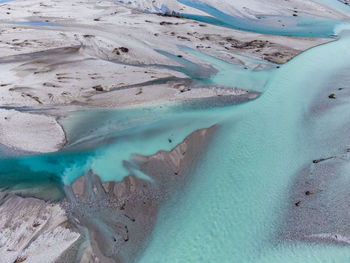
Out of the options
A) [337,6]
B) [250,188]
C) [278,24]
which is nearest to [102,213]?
[250,188]

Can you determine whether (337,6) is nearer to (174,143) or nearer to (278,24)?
(278,24)

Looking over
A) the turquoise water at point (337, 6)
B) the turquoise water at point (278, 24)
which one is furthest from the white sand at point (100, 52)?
the turquoise water at point (337, 6)

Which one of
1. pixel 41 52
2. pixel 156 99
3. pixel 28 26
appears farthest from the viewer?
pixel 28 26

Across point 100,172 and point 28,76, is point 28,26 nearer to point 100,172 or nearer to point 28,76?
point 28,76

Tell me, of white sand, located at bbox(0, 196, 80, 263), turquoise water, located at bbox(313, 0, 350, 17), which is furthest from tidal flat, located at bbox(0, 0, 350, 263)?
turquoise water, located at bbox(313, 0, 350, 17)

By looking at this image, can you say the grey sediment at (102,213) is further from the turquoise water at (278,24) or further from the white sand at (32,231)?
the turquoise water at (278,24)

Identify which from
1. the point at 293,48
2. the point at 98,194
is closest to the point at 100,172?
the point at 98,194
